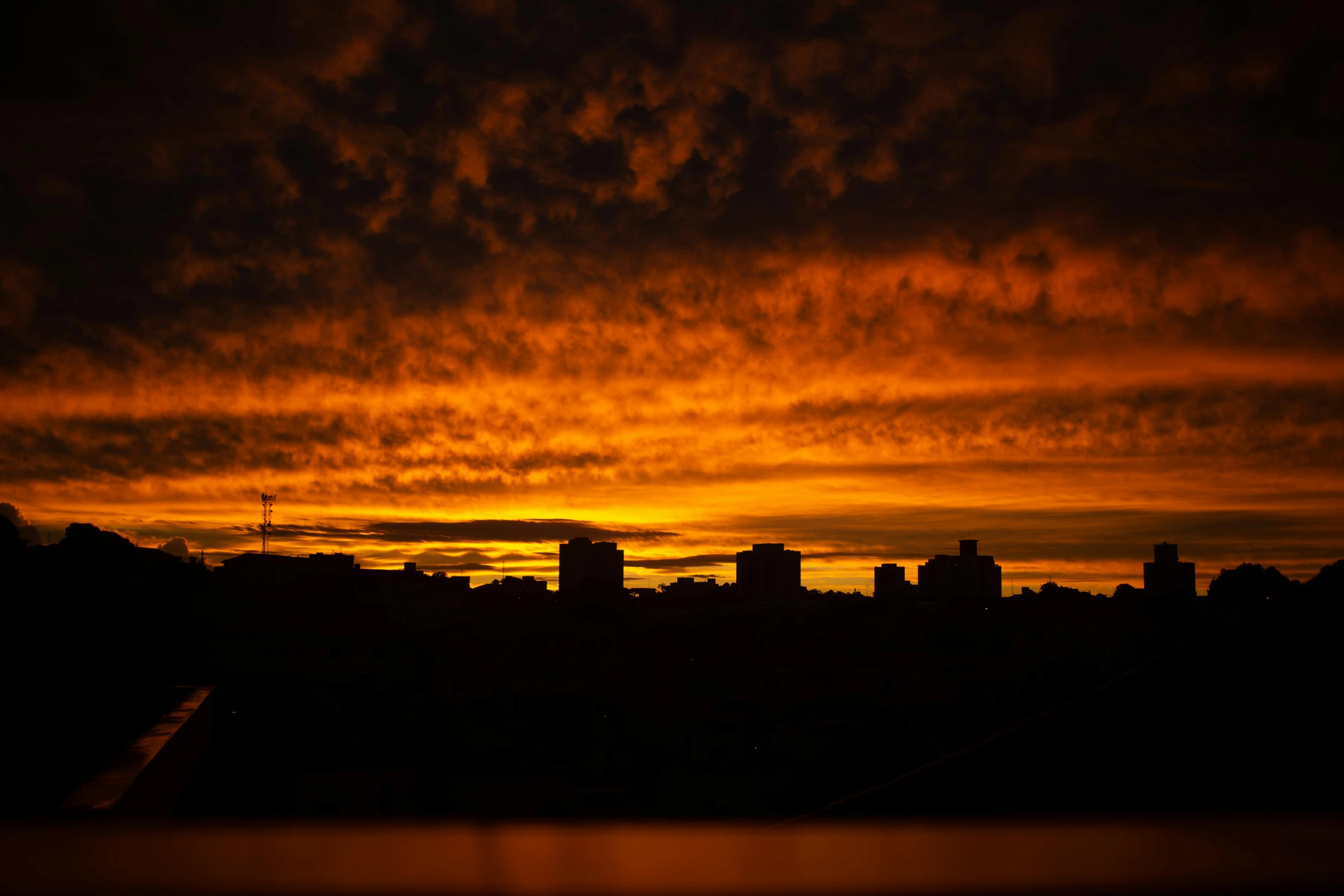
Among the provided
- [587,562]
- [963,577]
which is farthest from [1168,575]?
[587,562]

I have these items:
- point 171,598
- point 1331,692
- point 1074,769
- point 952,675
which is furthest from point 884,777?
point 171,598

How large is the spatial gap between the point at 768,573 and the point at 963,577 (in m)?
16.3

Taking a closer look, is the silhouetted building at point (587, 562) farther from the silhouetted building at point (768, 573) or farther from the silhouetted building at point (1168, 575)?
the silhouetted building at point (1168, 575)

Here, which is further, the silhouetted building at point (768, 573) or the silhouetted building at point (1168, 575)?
the silhouetted building at point (768, 573)

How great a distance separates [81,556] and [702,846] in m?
36.8

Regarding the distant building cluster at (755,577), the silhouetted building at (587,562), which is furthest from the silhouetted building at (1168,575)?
the silhouetted building at (587,562)

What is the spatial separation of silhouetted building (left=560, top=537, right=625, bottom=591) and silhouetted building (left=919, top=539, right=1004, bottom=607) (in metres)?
23.3

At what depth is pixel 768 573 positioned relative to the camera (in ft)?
236

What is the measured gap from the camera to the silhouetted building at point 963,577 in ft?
194

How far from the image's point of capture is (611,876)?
1.17 meters

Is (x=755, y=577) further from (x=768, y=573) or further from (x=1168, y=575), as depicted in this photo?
(x=1168, y=575)

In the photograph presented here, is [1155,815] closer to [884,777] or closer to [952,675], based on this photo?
[884,777]

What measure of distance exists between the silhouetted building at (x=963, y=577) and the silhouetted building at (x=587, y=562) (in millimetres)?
23342

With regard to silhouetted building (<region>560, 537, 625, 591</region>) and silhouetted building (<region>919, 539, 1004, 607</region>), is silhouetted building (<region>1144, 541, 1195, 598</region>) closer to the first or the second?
silhouetted building (<region>919, 539, 1004, 607</region>)
